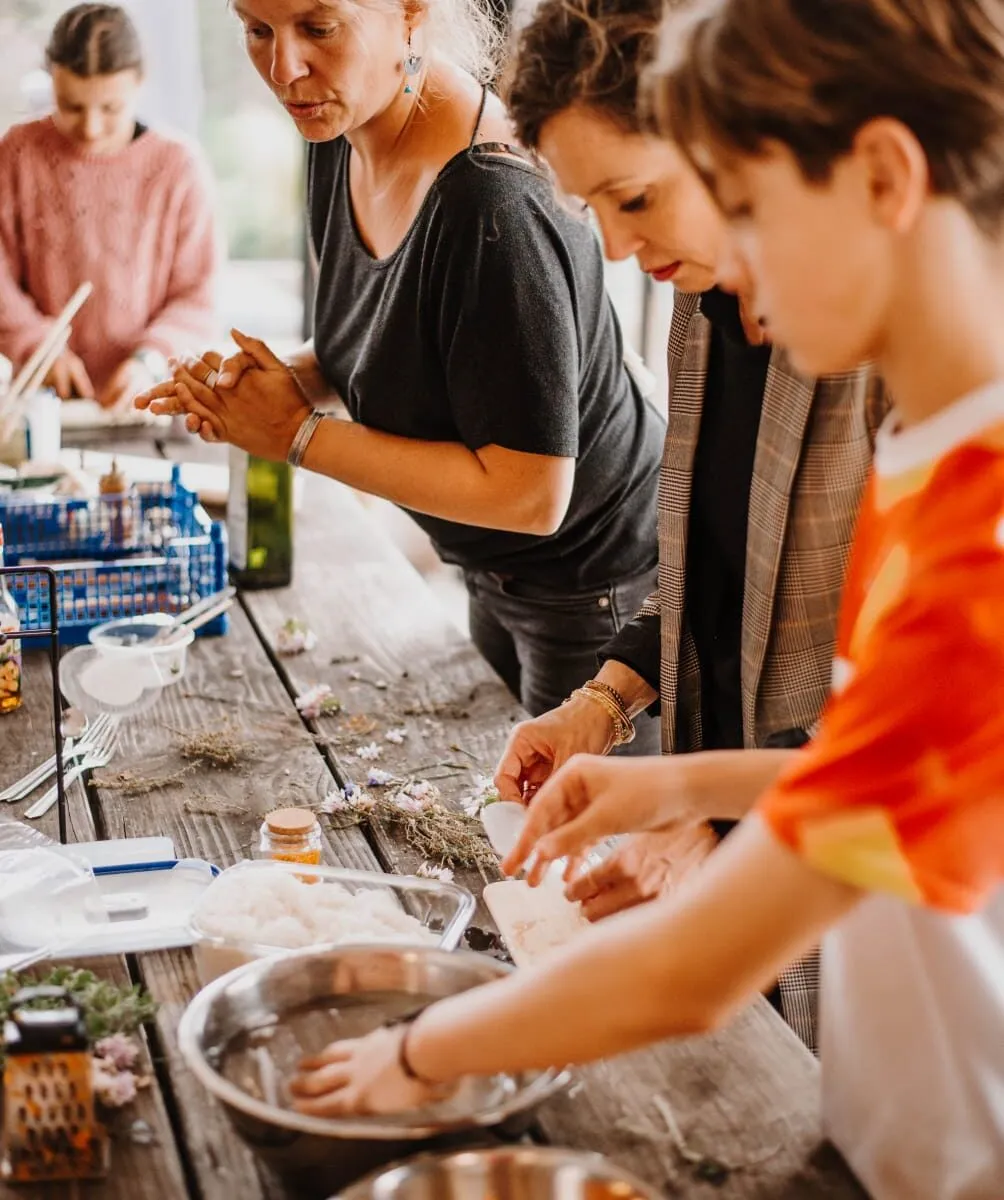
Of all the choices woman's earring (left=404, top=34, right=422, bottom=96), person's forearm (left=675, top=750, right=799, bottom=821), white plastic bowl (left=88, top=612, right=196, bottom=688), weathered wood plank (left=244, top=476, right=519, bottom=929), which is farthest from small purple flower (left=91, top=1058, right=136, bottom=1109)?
woman's earring (left=404, top=34, right=422, bottom=96)

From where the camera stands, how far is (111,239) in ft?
12.2

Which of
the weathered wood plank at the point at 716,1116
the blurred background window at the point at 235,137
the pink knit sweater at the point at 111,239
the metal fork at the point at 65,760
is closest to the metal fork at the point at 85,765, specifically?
the metal fork at the point at 65,760

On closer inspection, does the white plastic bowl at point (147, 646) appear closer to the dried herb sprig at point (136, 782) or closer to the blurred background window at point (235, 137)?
the dried herb sprig at point (136, 782)

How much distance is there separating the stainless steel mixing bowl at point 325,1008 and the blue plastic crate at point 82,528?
1.36 m

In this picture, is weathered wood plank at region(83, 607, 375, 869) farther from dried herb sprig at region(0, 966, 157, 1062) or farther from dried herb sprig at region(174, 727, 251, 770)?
dried herb sprig at region(0, 966, 157, 1062)

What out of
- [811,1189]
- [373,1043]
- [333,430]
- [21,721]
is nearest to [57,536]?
[21,721]

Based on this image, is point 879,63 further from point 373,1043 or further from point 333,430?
point 333,430

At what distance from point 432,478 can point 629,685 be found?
0.39 m

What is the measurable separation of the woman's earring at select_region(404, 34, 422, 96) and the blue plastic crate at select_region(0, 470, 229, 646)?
76cm

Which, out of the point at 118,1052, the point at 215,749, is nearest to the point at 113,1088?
the point at 118,1052

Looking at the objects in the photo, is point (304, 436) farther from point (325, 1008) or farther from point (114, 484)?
point (325, 1008)

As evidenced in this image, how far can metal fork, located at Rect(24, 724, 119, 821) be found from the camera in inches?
67.2

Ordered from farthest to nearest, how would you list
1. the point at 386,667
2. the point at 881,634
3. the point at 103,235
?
the point at 103,235 < the point at 386,667 < the point at 881,634

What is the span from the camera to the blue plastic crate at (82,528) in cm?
236
